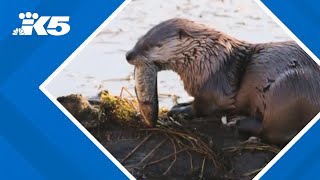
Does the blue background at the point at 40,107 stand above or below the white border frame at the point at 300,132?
above

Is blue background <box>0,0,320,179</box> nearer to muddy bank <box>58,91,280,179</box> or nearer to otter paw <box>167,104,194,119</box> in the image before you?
muddy bank <box>58,91,280,179</box>

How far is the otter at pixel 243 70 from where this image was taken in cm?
315

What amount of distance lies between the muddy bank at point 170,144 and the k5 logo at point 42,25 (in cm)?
26

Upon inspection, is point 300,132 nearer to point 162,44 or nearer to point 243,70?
point 243,70

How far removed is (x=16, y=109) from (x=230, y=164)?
838 mm

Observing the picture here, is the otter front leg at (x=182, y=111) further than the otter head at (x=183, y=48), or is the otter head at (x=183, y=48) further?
the otter front leg at (x=182, y=111)

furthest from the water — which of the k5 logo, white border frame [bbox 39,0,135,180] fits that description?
the k5 logo

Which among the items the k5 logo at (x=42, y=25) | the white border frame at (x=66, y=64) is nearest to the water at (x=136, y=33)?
the white border frame at (x=66, y=64)

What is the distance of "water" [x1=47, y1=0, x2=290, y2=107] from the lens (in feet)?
10.4

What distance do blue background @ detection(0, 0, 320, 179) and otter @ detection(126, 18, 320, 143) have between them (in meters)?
0.09

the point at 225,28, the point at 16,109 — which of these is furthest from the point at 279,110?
the point at 16,109

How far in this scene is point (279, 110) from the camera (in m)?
3.15

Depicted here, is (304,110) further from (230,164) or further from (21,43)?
(21,43)

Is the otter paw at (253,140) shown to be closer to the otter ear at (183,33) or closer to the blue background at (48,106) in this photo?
the blue background at (48,106)
